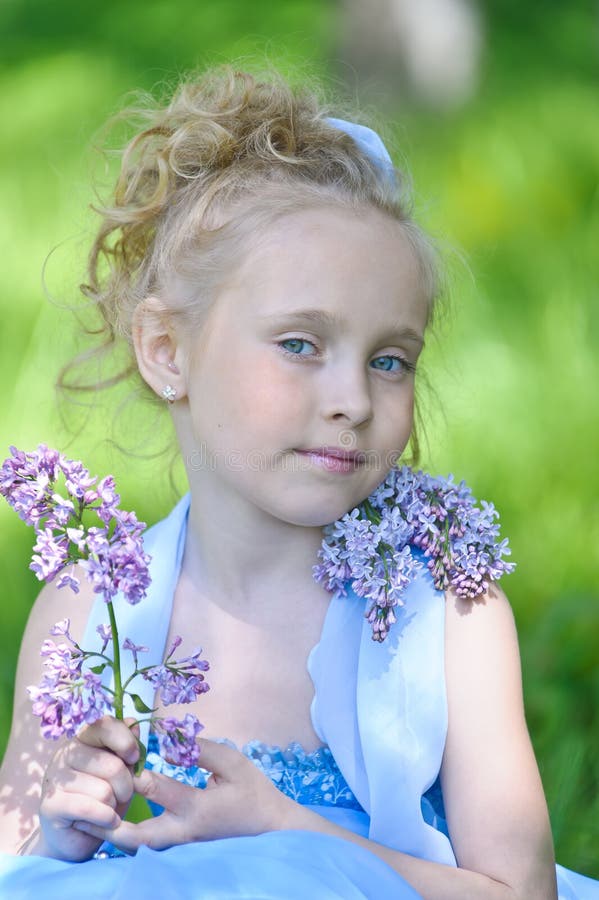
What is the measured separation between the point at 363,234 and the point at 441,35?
4076 millimetres

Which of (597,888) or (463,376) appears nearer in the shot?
(597,888)

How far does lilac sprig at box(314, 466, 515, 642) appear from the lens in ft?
7.39

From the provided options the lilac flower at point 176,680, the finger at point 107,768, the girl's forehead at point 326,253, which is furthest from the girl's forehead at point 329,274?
the finger at point 107,768

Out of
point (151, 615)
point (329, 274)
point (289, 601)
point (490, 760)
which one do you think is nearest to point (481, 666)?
point (490, 760)

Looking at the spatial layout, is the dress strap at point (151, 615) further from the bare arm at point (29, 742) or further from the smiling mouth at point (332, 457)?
the smiling mouth at point (332, 457)

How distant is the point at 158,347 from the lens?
8.33 feet

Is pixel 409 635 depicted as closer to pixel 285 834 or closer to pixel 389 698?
pixel 389 698

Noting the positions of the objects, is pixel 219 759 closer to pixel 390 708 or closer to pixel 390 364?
pixel 390 708

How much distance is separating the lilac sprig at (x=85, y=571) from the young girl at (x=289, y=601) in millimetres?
156

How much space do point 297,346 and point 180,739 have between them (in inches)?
30.6

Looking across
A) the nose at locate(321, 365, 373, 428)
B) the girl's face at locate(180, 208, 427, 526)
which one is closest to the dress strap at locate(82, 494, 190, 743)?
the girl's face at locate(180, 208, 427, 526)

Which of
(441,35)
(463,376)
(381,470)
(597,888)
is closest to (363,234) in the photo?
(381,470)

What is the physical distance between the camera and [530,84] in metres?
6.30

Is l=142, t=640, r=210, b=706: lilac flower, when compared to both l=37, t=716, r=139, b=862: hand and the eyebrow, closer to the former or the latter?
l=37, t=716, r=139, b=862: hand
